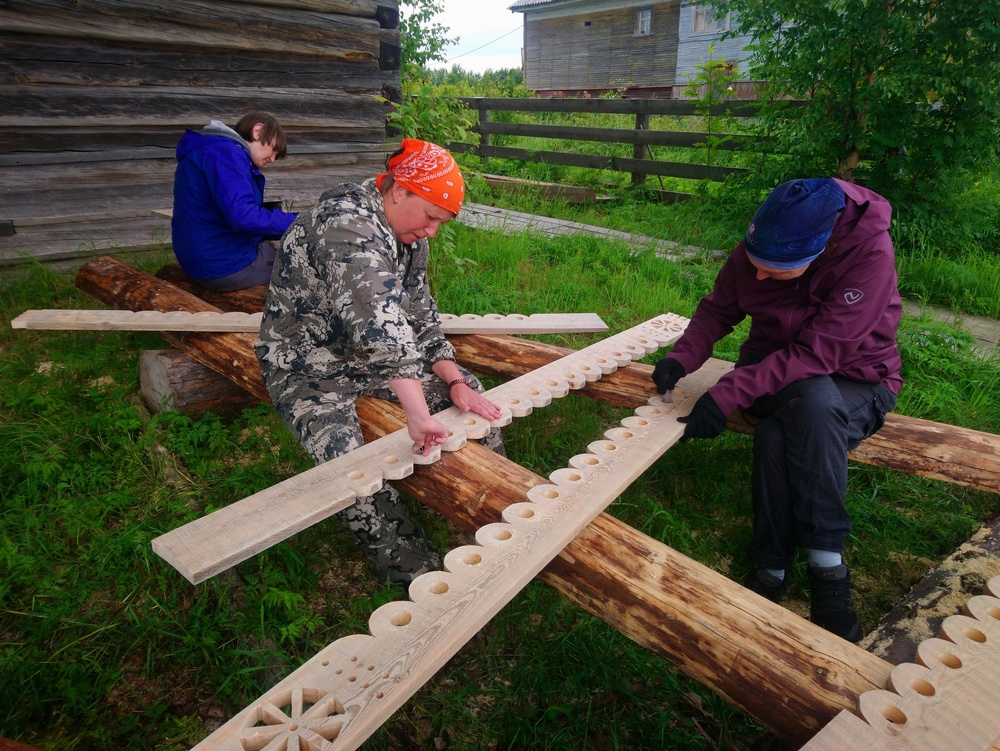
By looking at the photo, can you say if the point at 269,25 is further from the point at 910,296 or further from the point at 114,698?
the point at 910,296

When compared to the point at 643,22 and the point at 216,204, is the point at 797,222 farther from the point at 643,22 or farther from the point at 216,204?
the point at 643,22

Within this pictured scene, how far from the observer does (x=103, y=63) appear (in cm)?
470

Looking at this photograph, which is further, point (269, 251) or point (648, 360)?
point (269, 251)

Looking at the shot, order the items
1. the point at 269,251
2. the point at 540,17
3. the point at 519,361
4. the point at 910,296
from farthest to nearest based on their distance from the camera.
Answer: the point at 540,17
the point at 910,296
the point at 269,251
the point at 519,361

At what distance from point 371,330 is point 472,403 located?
21.5 inches

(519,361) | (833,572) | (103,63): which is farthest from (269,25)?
(833,572)

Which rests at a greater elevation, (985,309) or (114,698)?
(985,309)

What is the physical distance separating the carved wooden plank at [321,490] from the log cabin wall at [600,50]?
2013 cm

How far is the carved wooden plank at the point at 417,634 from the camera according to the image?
3.91 ft

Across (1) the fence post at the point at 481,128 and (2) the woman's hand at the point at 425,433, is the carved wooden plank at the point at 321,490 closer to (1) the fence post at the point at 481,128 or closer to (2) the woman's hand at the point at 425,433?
(2) the woman's hand at the point at 425,433

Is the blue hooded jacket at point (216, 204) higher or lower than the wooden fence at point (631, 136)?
lower

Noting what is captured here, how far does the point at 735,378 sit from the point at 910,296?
13.0 ft

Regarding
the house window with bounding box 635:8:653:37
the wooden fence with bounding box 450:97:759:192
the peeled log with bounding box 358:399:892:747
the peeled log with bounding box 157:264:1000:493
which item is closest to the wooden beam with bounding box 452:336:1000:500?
the peeled log with bounding box 157:264:1000:493

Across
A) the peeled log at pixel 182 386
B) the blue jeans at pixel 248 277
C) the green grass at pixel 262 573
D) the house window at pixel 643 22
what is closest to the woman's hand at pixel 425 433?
the green grass at pixel 262 573
